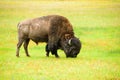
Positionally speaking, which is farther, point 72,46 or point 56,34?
point 56,34

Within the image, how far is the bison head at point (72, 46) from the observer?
1866cm

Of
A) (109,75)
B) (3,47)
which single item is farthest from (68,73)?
(3,47)

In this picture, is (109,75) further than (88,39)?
No

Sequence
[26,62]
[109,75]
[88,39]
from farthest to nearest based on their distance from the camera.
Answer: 1. [88,39]
2. [26,62]
3. [109,75]

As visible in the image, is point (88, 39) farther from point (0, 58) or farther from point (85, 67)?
point (85, 67)

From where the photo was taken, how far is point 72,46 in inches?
741

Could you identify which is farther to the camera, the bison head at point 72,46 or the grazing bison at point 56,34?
the grazing bison at point 56,34

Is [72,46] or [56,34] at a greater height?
[56,34]

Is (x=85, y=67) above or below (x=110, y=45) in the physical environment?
above

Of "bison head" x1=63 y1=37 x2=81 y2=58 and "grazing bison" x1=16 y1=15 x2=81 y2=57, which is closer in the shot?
"bison head" x1=63 y1=37 x2=81 y2=58

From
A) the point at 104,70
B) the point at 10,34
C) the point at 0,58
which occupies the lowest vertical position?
the point at 10,34

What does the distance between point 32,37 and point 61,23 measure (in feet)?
4.97

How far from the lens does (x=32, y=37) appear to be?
19875 mm

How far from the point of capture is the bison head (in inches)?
734
